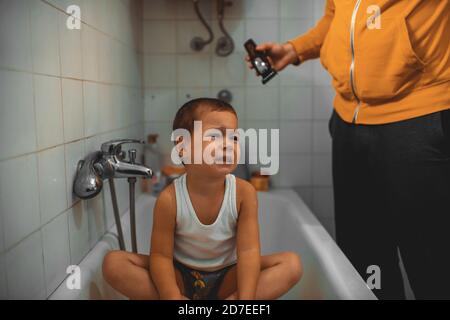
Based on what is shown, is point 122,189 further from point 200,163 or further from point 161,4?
point 161,4

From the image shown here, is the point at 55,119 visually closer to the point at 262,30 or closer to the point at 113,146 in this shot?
the point at 113,146

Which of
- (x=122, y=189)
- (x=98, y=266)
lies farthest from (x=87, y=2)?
(x=98, y=266)

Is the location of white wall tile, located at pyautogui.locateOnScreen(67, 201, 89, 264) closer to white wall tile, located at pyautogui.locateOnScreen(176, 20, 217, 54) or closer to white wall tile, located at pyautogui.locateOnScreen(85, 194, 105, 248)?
white wall tile, located at pyautogui.locateOnScreen(85, 194, 105, 248)

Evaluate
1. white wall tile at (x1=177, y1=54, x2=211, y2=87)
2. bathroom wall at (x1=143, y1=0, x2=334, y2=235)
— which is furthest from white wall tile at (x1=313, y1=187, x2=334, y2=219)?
white wall tile at (x1=177, y1=54, x2=211, y2=87)

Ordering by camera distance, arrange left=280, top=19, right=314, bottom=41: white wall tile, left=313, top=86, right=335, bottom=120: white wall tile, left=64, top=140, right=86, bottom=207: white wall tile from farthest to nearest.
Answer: left=313, top=86, right=335, bottom=120: white wall tile, left=280, top=19, right=314, bottom=41: white wall tile, left=64, top=140, right=86, bottom=207: white wall tile

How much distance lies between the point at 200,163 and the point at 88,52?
419 millimetres

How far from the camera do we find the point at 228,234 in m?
0.55

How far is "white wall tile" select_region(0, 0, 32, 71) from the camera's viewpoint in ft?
1.73

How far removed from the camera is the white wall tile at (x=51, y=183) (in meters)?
0.64

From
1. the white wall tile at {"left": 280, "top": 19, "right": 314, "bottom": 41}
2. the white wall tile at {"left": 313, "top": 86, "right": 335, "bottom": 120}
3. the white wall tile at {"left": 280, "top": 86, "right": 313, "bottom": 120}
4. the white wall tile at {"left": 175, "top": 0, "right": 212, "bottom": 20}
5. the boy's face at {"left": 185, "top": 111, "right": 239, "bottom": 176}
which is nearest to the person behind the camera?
the boy's face at {"left": 185, "top": 111, "right": 239, "bottom": 176}

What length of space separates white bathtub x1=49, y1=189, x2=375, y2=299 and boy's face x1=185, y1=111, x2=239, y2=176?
0.43 feet

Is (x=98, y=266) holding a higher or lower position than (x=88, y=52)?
lower

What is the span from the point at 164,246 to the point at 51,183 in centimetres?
25
